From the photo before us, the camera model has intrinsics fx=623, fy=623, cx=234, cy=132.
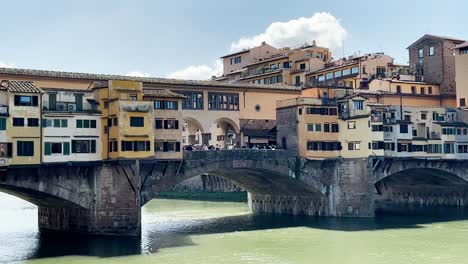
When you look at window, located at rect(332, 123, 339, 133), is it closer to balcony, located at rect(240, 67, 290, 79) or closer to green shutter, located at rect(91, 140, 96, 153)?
balcony, located at rect(240, 67, 290, 79)

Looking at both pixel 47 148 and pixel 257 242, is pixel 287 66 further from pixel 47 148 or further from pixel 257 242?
pixel 47 148

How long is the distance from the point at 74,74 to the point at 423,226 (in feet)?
116

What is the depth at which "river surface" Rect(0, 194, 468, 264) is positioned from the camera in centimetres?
4297

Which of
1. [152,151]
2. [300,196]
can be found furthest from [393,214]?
[152,151]

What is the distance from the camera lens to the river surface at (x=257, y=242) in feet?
141

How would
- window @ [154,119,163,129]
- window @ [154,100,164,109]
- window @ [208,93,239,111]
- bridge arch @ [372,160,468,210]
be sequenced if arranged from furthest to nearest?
bridge arch @ [372,160,468,210] < window @ [208,93,239,111] < window @ [154,100,164,109] < window @ [154,119,163,129]

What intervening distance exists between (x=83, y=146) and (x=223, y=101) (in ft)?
61.6

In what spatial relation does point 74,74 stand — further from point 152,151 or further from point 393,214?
point 393,214

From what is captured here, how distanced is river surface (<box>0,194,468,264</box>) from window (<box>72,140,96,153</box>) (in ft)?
23.0

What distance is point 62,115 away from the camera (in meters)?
48.5

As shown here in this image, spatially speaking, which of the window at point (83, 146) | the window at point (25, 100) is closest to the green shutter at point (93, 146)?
the window at point (83, 146)

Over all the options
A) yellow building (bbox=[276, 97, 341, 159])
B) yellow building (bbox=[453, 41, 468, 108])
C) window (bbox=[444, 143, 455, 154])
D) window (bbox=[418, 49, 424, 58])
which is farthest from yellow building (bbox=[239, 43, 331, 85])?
window (bbox=[444, 143, 455, 154])

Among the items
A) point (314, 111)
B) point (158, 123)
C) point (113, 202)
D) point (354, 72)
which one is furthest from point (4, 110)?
point (354, 72)

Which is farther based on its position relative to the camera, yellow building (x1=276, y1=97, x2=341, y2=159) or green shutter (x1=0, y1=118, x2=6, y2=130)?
yellow building (x1=276, y1=97, x2=341, y2=159)
